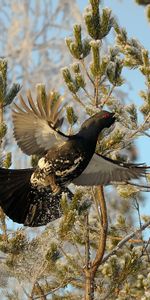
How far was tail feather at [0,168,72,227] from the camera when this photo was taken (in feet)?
14.9

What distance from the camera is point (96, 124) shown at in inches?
174

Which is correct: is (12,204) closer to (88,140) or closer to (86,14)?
(88,140)

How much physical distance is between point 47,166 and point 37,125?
265 millimetres

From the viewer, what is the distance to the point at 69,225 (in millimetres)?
4176

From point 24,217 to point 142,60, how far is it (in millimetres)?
1647

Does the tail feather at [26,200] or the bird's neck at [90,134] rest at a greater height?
the bird's neck at [90,134]

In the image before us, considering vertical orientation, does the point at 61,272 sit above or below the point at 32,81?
below

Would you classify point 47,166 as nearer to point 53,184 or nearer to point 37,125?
point 53,184

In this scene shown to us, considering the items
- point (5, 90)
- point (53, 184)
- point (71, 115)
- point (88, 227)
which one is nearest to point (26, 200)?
point (53, 184)

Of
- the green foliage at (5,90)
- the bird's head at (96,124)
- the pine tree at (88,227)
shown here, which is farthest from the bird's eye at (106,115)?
the green foliage at (5,90)

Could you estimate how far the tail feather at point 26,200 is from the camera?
4.53 metres

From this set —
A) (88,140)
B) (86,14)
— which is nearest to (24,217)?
(88,140)

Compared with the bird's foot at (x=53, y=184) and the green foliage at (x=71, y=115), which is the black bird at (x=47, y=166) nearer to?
the bird's foot at (x=53, y=184)

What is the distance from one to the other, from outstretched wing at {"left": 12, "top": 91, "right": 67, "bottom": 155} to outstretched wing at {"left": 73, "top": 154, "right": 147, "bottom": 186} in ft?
1.40
